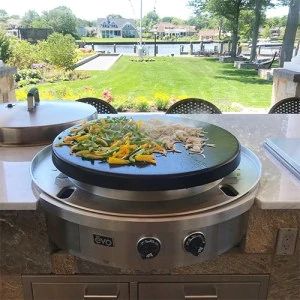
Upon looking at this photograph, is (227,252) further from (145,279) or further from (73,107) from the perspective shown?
(73,107)

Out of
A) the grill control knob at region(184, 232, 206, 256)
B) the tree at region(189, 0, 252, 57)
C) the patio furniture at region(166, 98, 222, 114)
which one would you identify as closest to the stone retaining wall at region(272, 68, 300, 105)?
the patio furniture at region(166, 98, 222, 114)

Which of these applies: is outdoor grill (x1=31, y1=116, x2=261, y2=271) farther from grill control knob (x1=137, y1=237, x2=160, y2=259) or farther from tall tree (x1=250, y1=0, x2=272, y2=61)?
tall tree (x1=250, y1=0, x2=272, y2=61)

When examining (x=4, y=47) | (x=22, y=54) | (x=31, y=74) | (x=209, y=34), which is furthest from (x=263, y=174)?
(x=209, y=34)

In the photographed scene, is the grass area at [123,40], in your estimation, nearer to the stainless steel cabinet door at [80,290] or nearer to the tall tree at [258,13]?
the tall tree at [258,13]

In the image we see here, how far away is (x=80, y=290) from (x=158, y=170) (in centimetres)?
50

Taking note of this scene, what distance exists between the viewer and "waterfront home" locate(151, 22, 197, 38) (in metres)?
4.98

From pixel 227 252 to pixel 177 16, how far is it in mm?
4399

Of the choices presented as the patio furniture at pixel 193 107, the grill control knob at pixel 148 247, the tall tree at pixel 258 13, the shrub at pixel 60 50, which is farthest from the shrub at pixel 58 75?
the grill control knob at pixel 148 247

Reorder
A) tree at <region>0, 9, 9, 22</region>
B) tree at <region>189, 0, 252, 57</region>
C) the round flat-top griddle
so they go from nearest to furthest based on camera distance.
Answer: the round flat-top griddle → tree at <region>0, 9, 9, 22</region> → tree at <region>189, 0, 252, 57</region>

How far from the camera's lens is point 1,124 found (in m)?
1.34

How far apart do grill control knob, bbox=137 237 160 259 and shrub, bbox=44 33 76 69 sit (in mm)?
4611

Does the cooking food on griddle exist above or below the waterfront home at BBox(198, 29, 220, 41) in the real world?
below

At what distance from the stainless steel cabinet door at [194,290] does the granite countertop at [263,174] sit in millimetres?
302

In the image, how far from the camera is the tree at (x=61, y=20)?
431cm
